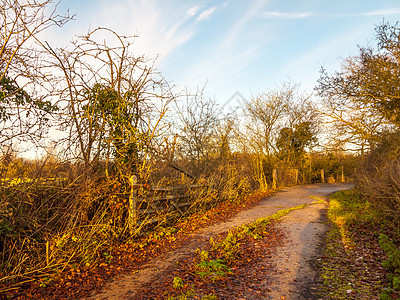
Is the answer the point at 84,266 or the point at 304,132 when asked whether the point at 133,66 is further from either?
the point at 304,132

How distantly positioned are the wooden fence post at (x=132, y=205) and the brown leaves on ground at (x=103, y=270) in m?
0.50

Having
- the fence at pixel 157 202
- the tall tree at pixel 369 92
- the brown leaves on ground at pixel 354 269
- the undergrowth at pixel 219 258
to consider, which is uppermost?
the tall tree at pixel 369 92

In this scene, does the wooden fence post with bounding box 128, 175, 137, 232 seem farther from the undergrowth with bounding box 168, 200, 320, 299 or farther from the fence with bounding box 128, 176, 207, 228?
the undergrowth with bounding box 168, 200, 320, 299

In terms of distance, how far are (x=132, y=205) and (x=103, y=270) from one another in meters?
2.06

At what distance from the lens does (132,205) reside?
24.1 ft

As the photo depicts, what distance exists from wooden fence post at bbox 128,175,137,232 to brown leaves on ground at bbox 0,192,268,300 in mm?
505

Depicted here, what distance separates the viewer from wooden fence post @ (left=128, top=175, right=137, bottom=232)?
7.20 meters

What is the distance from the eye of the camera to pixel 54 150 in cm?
637

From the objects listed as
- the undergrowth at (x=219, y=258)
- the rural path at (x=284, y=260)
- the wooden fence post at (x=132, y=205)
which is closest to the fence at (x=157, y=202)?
the wooden fence post at (x=132, y=205)

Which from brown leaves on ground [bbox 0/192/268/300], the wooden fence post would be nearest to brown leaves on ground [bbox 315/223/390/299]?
brown leaves on ground [bbox 0/192/268/300]

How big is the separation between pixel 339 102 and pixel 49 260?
14732mm

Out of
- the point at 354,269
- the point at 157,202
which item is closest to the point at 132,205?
the point at 157,202

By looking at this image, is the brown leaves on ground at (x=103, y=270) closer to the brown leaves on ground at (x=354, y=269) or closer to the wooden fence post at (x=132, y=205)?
the wooden fence post at (x=132, y=205)

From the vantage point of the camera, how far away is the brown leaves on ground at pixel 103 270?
14.7ft
